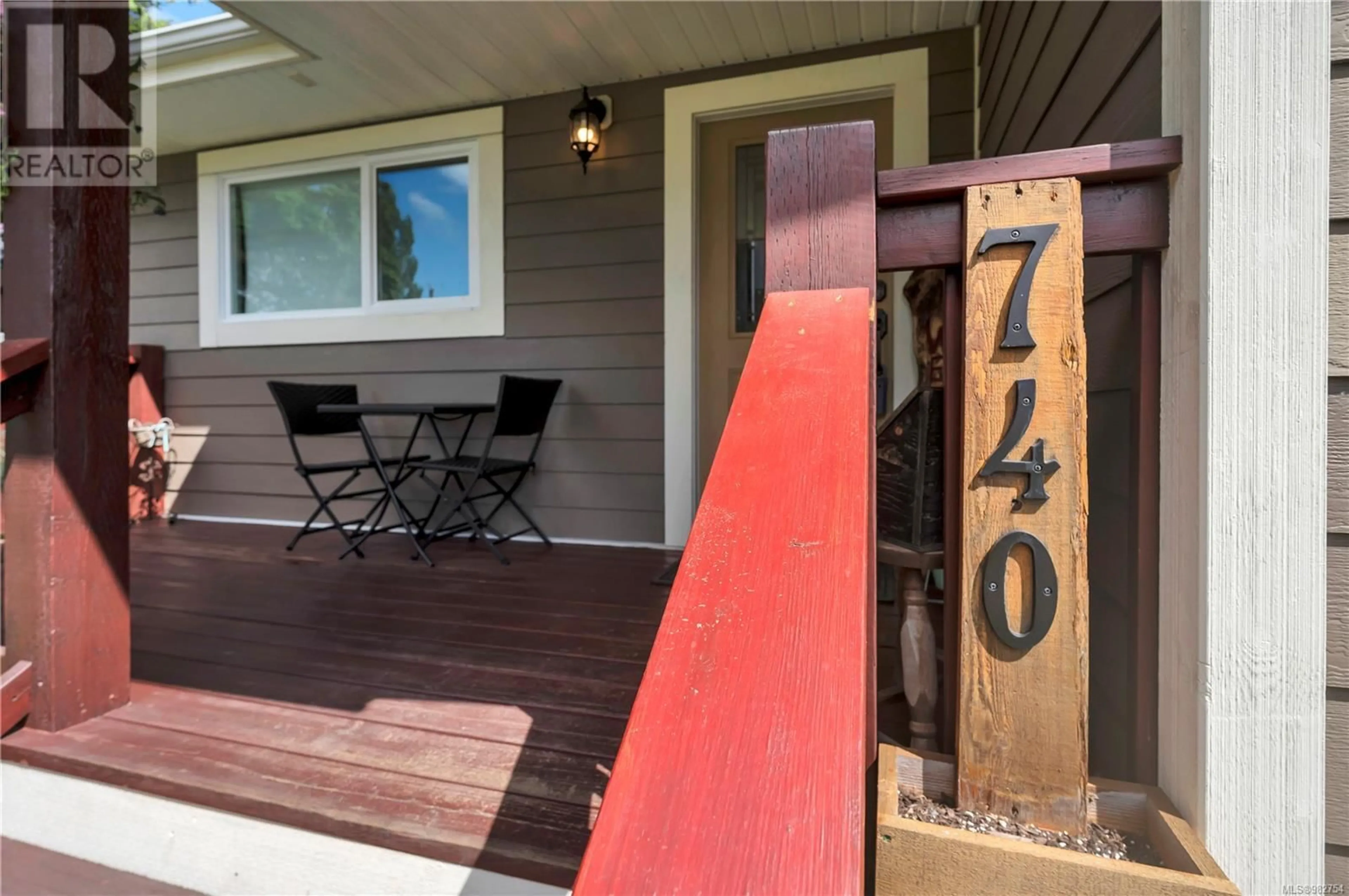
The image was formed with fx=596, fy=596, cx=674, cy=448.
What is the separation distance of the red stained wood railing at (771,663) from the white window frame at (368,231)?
9.00 feet

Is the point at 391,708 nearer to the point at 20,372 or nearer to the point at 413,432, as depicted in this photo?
the point at 20,372

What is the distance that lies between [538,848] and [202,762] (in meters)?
0.74

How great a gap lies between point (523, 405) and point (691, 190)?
48.9 inches

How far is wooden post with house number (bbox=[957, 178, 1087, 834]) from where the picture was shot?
67 cm

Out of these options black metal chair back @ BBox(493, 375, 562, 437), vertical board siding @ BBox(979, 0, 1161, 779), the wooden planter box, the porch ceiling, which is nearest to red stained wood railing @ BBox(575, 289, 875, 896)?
the wooden planter box

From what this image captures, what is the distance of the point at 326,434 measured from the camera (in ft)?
10.1

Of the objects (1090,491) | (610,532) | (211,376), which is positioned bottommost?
(610,532)

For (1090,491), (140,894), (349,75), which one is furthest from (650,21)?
(140,894)

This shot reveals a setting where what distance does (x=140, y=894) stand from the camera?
1.10 meters

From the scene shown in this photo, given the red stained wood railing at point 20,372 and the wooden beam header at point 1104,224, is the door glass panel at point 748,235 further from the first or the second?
the red stained wood railing at point 20,372

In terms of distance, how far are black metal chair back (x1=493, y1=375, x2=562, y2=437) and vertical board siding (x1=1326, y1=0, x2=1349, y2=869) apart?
2283 mm

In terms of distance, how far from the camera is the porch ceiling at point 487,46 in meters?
2.33

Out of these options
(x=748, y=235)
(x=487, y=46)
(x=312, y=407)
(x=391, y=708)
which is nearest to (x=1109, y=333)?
(x=391, y=708)

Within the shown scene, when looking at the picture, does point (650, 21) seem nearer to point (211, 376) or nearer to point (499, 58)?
point (499, 58)
